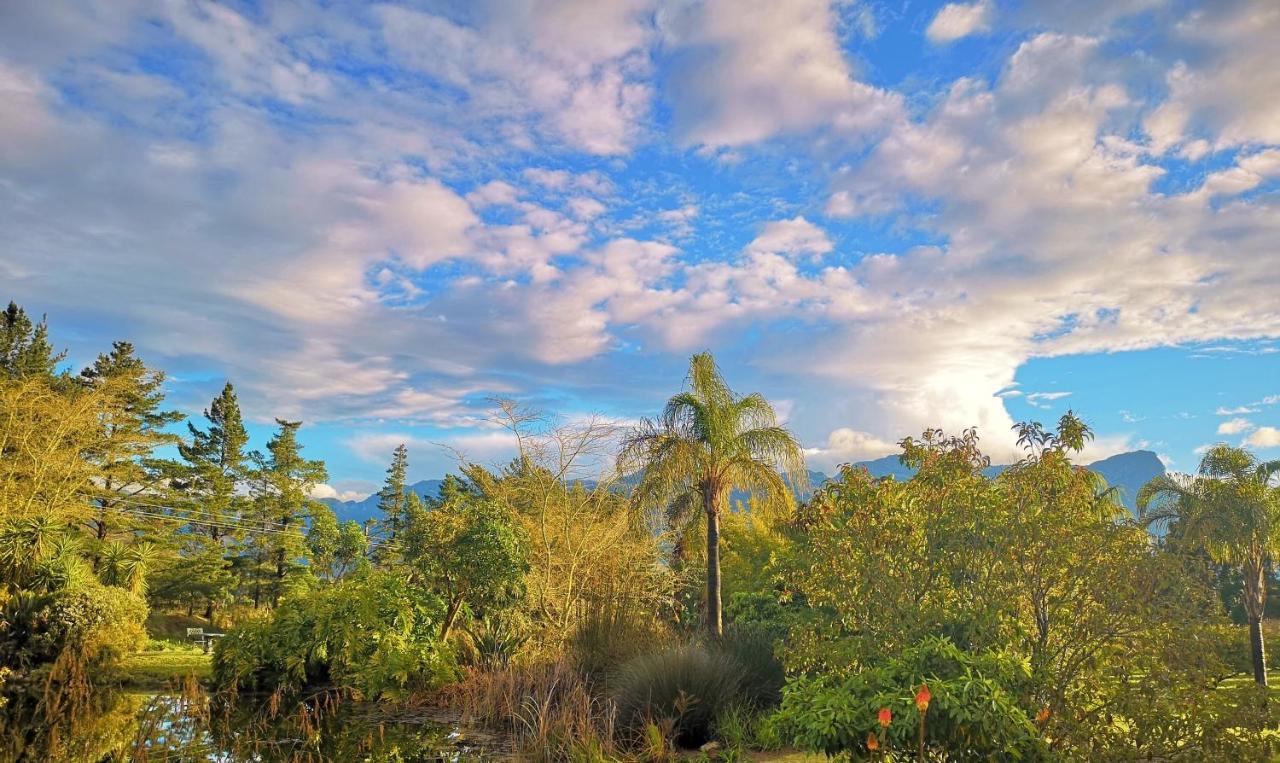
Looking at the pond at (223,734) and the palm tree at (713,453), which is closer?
the pond at (223,734)

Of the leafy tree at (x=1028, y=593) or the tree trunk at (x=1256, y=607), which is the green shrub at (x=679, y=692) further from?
the tree trunk at (x=1256, y=607)

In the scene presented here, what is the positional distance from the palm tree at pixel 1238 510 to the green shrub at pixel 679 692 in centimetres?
1730

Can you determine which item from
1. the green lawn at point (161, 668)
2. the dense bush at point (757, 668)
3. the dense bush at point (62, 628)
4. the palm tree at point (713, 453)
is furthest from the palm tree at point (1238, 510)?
the dense bush at point (62, 628)

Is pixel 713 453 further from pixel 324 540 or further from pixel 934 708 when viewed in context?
pixel 324 540

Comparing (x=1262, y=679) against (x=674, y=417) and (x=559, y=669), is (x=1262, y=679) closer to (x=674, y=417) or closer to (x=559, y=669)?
(x=674, y=417)

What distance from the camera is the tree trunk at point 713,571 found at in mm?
17233

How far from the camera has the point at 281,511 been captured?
4356cm

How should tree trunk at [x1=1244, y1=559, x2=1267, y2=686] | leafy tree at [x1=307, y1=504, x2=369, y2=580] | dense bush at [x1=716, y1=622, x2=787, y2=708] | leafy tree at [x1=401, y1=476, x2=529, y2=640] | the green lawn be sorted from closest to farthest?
dense bush at [x1=716, y1=622, x2=787, y2=708], leafy tree at [x1=401, y1=476, x2=529, y2=640], the green lawn, tree trunk at [x1=1244, y1=559, x2=1267, y2=686], leafy tree at [x1=307, y1=504, x2=369, y2=580]

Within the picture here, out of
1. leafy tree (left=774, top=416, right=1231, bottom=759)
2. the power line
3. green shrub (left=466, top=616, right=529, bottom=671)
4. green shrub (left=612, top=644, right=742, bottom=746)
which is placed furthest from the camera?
the power line

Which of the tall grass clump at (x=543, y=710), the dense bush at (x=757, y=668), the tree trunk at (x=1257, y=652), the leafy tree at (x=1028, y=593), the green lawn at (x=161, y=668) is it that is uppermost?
the leafy tree at (x=1028, y=593)

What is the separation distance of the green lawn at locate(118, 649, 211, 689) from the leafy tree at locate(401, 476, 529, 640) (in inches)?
182

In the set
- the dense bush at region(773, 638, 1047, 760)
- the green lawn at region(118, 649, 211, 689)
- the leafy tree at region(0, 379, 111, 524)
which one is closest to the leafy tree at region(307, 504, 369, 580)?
the leafy tree at region(0, 379, 111, 524)

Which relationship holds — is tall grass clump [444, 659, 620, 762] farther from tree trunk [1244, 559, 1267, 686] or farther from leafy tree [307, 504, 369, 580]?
leafy tree [307, 504, 369, 580]

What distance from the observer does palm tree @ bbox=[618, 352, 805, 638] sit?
1831cm
